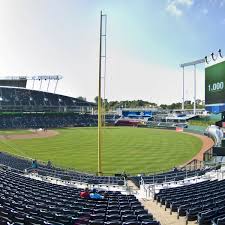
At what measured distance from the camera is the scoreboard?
27.3 meters

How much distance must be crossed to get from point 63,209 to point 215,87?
18373 millimetres

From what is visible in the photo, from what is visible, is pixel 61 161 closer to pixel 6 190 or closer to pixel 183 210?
pixel 6 190

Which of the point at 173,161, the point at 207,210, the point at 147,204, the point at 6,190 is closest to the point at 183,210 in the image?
the point at 207,210

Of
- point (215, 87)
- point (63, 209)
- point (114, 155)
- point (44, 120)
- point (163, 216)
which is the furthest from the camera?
point (44, 120)

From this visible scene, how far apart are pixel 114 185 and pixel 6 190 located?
28.0 ft

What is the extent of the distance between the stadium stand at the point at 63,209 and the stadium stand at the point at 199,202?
1624 mm

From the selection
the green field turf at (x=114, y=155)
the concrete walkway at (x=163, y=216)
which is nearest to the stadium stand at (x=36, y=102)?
the green field turf at (x=114, y=155)

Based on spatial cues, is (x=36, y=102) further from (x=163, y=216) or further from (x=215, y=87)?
(x=163, y=216)

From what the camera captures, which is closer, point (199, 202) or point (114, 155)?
point (199, 202)

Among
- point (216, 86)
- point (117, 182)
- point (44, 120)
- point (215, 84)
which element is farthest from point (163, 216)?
point (44, 120)

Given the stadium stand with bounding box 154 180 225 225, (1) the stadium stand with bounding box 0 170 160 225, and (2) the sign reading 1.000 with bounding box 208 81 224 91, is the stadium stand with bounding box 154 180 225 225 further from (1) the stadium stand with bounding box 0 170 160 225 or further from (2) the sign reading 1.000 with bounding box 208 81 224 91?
(2) the sign reading 1.000 with bounding box 208 81 224 91

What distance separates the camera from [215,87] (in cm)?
2830

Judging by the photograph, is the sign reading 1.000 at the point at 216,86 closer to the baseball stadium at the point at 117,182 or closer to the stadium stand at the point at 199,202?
the baseball stadium at the point at 117,182

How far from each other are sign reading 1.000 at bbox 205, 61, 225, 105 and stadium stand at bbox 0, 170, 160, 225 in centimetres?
1323
